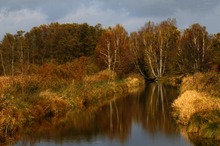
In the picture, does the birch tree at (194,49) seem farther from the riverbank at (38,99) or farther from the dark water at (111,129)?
the dark water at (111,129)

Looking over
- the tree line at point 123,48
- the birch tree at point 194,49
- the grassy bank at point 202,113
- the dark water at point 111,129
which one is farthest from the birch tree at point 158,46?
the grassy bank at point 202,113

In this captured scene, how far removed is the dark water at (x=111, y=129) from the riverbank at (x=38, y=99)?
889 millimetres

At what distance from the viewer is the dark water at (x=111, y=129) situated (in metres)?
18.6

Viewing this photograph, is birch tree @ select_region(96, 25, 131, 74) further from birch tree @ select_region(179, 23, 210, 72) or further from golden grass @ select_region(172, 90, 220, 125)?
golden grass @ select_region(172, 90, 220, 125)

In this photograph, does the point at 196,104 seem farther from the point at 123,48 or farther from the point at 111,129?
the point at 123,48

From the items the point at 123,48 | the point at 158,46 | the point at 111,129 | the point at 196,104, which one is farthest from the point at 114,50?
the point at 196,104

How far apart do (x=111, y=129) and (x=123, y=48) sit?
144ft

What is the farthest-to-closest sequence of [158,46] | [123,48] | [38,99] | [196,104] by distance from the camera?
[158,46] < [123,48] < [38,99] < [196,104]

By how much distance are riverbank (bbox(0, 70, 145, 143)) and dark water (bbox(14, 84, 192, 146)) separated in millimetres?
889

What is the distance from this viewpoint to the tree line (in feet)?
203

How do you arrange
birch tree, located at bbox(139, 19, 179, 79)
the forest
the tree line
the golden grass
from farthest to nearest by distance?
birch tree, located at bbox(139, 19, 179, 79)
the tree line
the forest
the golden grass

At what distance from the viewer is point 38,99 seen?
83.6ft

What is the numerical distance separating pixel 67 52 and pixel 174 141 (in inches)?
2174

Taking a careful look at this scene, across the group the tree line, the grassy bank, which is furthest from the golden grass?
the tree line
